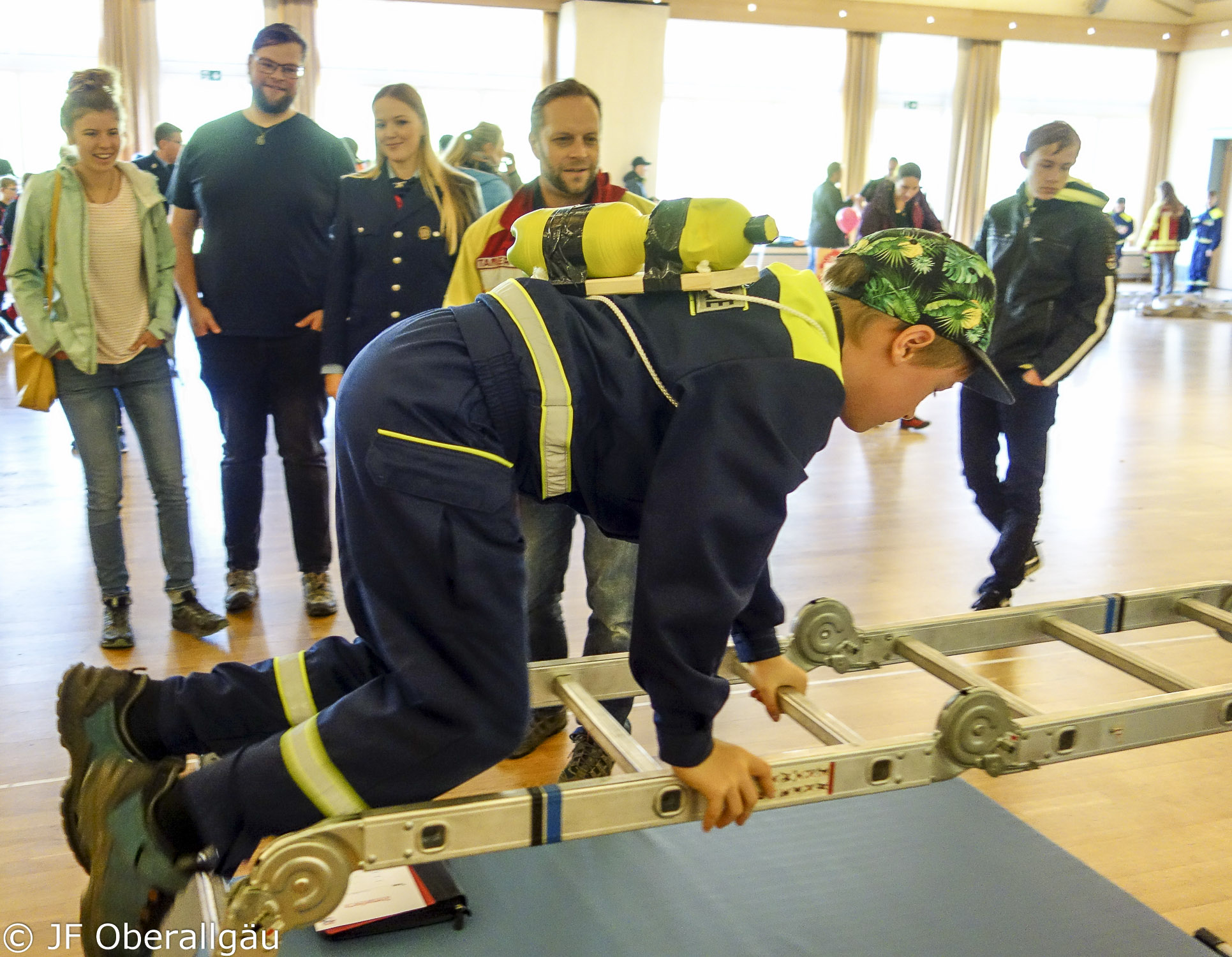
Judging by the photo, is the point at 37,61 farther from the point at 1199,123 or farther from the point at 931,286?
the point at 1199,123

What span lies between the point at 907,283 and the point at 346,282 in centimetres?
191

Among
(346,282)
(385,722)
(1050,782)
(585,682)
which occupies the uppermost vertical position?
(346,282)

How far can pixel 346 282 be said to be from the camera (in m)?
2.97

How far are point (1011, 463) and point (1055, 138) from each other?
94 cm

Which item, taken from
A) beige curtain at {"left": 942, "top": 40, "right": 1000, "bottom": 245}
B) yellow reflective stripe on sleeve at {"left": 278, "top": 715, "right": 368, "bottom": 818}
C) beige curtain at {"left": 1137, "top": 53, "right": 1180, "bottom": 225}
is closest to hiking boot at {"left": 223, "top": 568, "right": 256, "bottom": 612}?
yellow reflective stripe on sleeve at {"left": 278, "top": 715, "right": 368, "bottom": 818}

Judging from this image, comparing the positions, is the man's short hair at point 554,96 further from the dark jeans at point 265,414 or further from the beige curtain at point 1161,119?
the beige curtain at point 1161,119

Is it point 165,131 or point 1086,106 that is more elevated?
point 1086,106

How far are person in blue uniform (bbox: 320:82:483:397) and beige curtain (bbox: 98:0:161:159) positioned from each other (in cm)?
1049

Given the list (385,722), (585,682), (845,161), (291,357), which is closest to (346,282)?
(291,357)

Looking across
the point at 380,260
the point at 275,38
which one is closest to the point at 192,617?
the point at 380,260

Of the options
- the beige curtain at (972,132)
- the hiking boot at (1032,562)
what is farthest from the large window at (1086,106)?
the hiking boot at (1032,562)

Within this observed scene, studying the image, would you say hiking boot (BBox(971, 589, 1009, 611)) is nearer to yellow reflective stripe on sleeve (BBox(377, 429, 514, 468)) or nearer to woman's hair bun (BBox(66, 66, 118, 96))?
yellow reflective stripe on sleeve (BBox(377, 429, 514, 468))

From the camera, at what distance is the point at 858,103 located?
14953mm

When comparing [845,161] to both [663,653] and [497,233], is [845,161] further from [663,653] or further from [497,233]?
[663,653]
